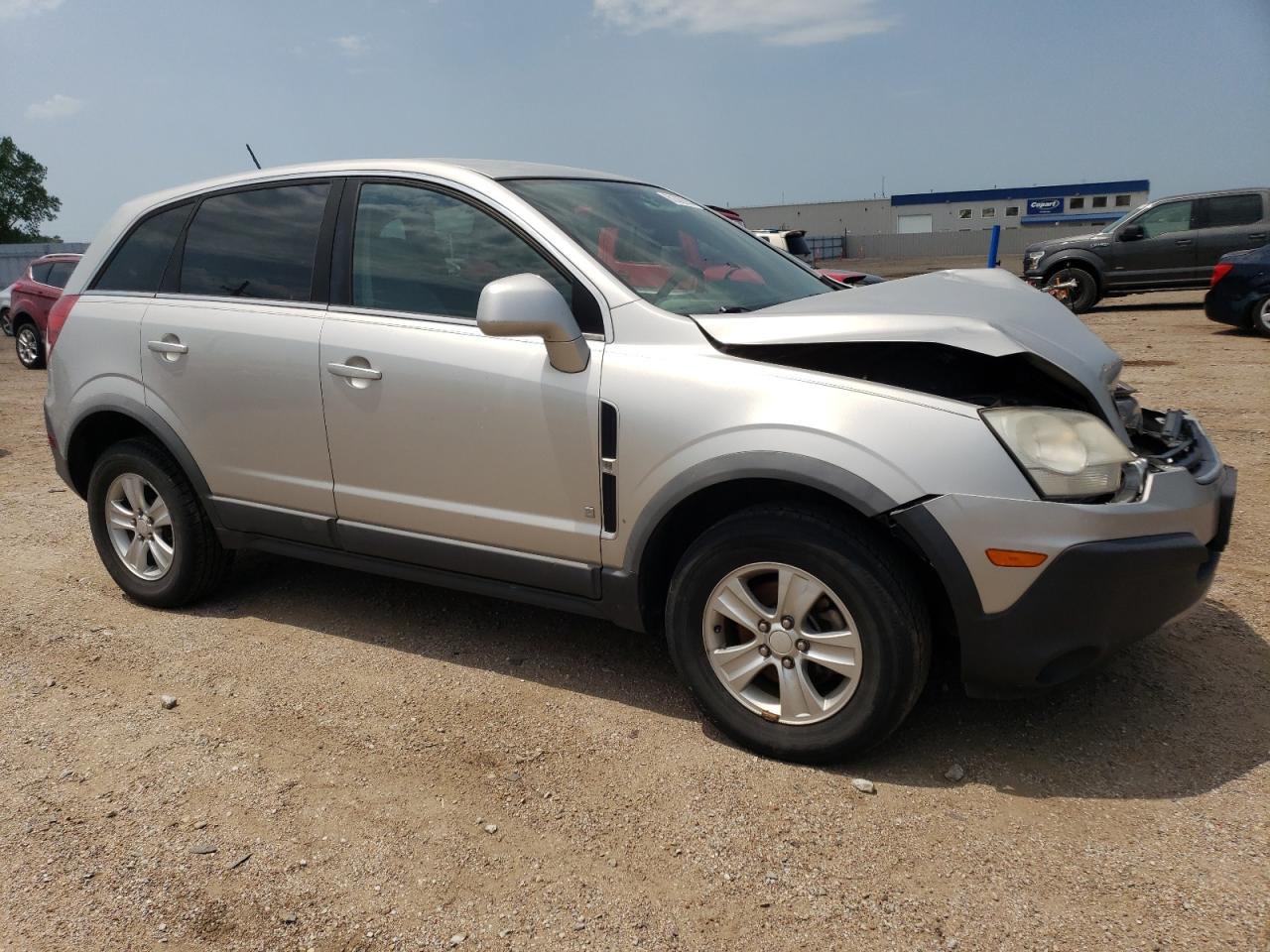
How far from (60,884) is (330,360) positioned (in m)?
1.87

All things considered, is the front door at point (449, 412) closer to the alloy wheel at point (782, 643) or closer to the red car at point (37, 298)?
the alloy wheel at point (782, 643)

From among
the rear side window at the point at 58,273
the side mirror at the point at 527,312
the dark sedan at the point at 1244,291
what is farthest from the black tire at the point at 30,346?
the dark sedan at the point at 1244,291

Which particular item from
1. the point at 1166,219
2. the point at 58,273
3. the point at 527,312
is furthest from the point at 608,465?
the point at 1166,219

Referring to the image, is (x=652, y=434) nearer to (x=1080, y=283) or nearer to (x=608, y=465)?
(x=608, y=465)

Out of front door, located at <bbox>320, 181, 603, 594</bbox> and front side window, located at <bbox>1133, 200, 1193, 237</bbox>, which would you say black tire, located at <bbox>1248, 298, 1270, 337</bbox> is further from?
front door, located at <bbox>320, 181, 603, 594</bbox>

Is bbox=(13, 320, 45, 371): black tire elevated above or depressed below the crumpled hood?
below

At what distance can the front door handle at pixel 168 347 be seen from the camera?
4086 mm

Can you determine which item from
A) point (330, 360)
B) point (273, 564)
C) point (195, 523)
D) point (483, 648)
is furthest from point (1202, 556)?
point (273, 564)

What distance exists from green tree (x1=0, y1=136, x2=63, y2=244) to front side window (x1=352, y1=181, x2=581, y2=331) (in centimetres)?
9338

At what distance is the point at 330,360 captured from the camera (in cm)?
368

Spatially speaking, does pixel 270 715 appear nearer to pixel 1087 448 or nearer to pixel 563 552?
pixel 563 552

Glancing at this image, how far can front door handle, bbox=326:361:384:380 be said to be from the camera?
3.58 m

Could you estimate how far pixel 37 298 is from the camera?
47.1 feet

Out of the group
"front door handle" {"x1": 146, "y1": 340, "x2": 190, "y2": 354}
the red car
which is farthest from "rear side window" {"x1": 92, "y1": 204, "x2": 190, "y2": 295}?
the red car
